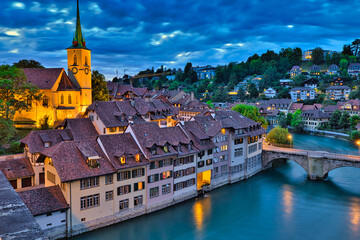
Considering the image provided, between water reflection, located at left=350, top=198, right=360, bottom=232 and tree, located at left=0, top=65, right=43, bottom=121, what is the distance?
44.1 metres

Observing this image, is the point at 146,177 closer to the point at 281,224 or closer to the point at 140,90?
the point at 281,224

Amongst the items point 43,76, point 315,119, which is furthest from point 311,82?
point 43,76

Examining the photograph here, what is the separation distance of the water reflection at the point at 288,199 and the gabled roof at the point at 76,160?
2168 cm

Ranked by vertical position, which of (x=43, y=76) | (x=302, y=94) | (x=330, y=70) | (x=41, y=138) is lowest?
(x=41, y=138)

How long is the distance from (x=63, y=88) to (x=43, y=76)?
450cm

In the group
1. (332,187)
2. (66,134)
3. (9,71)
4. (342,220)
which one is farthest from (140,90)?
(342,220)

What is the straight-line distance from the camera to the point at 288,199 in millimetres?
41219

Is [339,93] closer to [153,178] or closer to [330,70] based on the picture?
[330,70]

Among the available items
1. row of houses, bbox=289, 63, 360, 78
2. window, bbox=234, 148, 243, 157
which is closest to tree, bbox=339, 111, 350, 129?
window, bbox=234, 148, 243, 157

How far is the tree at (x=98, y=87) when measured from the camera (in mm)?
68188

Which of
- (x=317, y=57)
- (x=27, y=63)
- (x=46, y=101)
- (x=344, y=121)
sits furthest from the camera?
(x=317, y=57)

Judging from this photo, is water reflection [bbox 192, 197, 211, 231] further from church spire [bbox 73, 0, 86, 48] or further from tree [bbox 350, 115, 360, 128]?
tree [bbox 350, 115, 360, 128]

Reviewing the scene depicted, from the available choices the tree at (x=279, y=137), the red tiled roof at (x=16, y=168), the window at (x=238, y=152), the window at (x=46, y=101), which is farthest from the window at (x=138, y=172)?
the tree at (x=279, y=137)

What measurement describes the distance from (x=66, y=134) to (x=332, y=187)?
1518 inches
